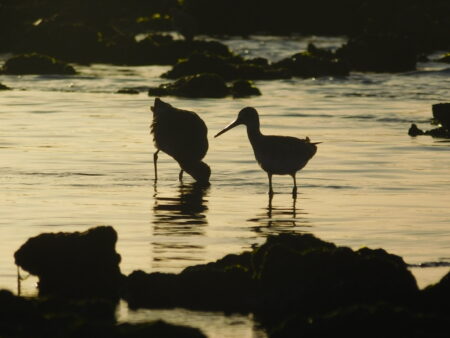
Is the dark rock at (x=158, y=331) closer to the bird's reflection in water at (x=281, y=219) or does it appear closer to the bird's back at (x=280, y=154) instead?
the bird's reflection in water at (x=281, y=219)

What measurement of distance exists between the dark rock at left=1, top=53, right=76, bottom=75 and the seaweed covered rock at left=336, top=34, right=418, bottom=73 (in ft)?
37.9

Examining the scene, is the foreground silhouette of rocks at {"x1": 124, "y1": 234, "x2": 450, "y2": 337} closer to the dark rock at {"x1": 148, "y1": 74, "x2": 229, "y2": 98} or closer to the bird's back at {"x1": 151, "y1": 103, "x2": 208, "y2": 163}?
the bird's back at {"x1": 151, "y1": 103, "x2": 208, "y2": 163}

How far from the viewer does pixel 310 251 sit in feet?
38.9

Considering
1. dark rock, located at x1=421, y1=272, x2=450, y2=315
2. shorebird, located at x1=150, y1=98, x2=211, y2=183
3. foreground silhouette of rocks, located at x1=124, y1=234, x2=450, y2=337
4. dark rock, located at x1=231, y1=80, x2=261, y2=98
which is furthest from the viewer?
dark rock, located at x1=231, y1=80, x2=261, y2=98

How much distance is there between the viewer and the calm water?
1493 centimetres

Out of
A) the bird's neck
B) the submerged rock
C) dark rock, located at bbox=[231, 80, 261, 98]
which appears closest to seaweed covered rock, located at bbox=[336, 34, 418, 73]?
dark rock, located at bbox=[231, 80, 261, 98]

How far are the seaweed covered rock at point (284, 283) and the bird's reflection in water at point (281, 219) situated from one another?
355 cm

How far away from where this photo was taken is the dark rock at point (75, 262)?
12344 mm

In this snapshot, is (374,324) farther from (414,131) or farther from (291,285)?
(414,131)

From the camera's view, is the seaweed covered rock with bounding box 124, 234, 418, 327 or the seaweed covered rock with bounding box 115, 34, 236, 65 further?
the seaweed covered rock with bounding box 115, 34, 236, 65

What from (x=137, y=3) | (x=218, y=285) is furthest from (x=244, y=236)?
(x=137, y=3)

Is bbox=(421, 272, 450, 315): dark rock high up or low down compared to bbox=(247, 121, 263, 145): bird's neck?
down

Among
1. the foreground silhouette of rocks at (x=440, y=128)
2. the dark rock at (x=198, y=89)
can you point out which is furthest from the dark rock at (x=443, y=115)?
the dark rock at (x=198, y=89)

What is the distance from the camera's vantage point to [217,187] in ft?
65.6
